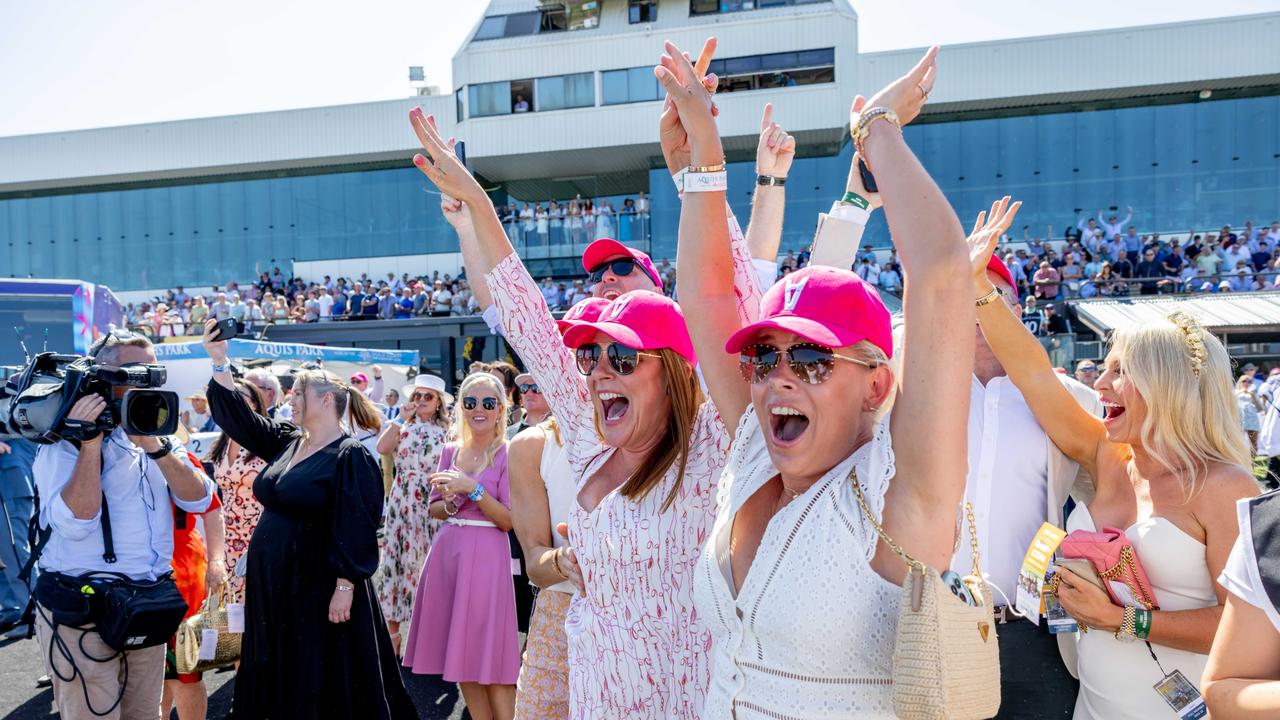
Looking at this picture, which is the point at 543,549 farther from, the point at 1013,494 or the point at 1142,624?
the point at 1142,624

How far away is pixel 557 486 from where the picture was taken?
341cm

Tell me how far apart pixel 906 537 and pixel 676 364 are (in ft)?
3.26

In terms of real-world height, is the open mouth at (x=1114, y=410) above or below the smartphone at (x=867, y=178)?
below

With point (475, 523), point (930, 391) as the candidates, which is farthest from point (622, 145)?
point (930, 391)

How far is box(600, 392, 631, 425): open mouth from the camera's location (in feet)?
7.80

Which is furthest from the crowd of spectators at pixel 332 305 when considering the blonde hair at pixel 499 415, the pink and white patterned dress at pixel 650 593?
the pink and white patterned dress at pixel 650 593

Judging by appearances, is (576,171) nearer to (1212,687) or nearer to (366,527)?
(366,527)

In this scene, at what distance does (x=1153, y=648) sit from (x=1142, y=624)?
0.33ft

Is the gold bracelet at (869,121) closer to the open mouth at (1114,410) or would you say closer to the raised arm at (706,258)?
the raised arm at (706,258)

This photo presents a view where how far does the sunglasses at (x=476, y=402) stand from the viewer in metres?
5.33

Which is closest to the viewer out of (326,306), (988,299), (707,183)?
(707,183)

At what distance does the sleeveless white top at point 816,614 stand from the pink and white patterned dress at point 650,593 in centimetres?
40

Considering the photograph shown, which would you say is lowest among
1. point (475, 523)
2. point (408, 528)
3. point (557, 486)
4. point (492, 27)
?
point (408, 528)

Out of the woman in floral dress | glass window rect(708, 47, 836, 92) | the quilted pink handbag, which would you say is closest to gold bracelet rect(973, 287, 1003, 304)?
the quilted pink handbag
